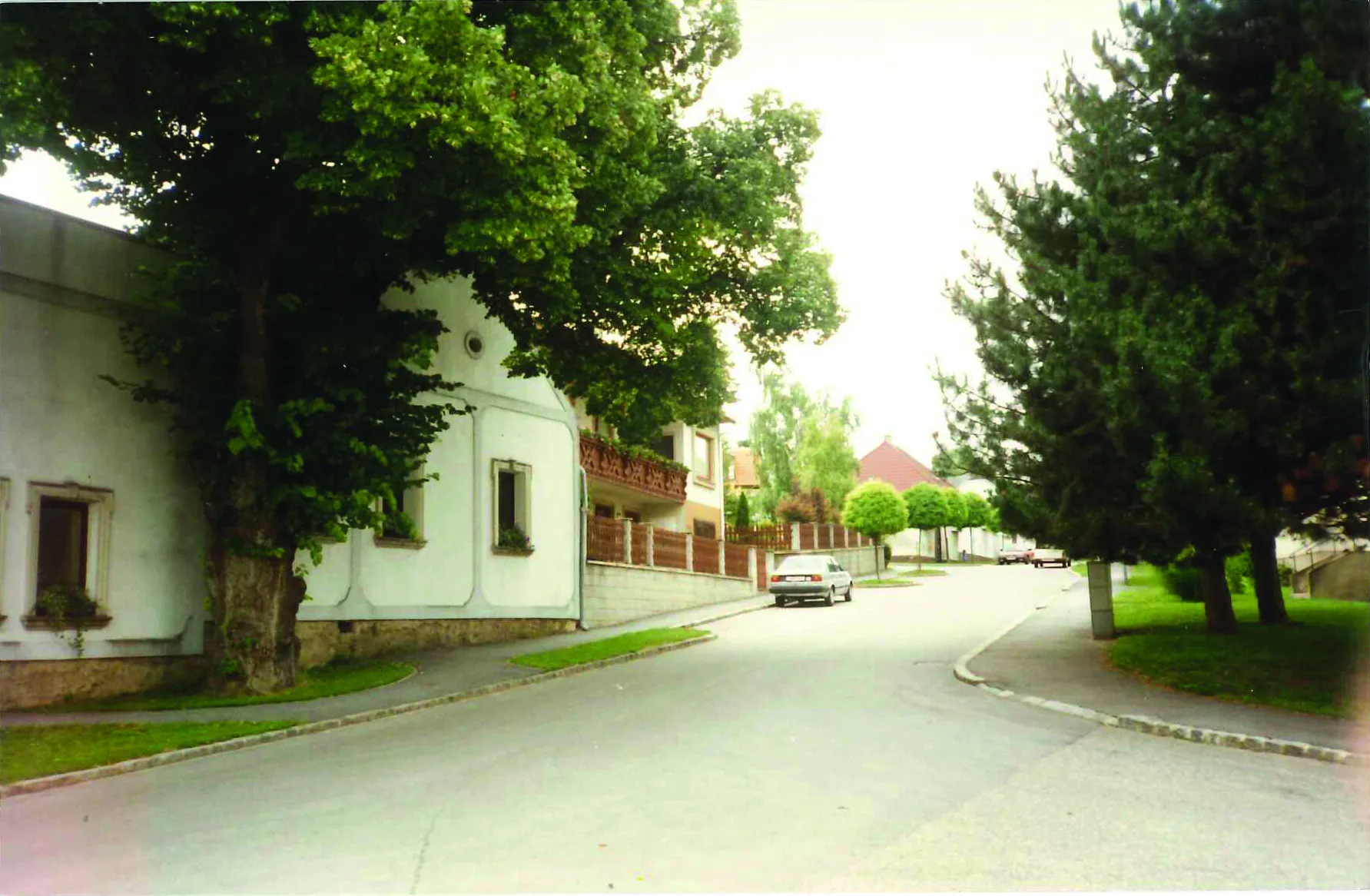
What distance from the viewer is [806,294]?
17547 millimetres

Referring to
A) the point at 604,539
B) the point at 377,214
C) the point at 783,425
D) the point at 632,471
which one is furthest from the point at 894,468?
the point at 377,214

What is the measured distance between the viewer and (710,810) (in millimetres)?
7887

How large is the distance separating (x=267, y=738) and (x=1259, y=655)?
12.8 meters

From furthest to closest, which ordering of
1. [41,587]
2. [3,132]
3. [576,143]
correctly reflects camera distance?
[41,587] → [576,143] → [3,132]

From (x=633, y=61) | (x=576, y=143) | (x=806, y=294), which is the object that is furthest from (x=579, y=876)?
(x=806, y=294)

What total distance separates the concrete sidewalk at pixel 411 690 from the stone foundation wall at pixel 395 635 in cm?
27

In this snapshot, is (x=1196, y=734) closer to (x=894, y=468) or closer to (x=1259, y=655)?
(x=1259, y=655)

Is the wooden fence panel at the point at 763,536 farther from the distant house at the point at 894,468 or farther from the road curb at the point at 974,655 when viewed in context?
the distant house at the point at 894,468

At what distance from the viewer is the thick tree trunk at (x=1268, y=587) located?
19.2 m

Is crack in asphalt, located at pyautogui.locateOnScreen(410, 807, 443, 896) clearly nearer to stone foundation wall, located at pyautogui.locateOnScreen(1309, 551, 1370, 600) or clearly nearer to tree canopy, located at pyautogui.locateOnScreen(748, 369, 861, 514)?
stone foundation wall, located at pyautogui.locateOnScreen(1309, 551, 1370, 600)

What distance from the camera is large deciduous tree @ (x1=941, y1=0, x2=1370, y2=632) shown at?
39.9ft

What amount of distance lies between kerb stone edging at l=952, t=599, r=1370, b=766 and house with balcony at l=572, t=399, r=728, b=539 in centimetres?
1780

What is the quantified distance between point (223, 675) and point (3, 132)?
23.6ft

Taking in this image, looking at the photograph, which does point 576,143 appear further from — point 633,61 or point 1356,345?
point 1356,345
